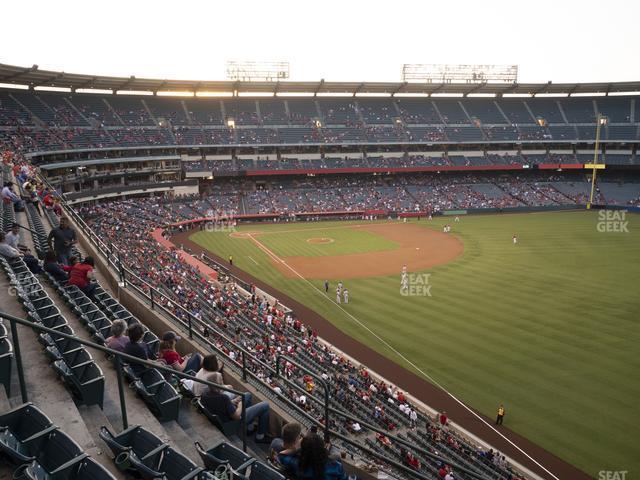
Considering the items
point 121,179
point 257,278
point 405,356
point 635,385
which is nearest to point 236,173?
point 121,179

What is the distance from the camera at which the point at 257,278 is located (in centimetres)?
3450

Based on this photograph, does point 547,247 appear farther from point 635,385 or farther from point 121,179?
point 121,179

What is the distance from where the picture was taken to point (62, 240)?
1212cm

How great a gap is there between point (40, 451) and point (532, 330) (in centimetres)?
2430

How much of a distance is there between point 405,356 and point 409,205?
158 feet

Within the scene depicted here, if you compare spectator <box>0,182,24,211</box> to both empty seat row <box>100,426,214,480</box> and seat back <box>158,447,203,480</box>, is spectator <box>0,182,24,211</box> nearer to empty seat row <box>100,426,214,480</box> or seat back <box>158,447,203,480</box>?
empty seat row <box>100,426,214,480</box>

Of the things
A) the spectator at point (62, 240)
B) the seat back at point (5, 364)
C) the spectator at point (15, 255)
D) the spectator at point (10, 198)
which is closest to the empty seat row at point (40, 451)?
the seat back at point (5, 364)

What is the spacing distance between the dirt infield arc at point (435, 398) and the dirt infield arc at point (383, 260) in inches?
319

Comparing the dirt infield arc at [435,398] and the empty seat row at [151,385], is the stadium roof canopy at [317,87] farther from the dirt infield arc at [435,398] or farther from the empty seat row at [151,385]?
the empty seat row at [151,385]

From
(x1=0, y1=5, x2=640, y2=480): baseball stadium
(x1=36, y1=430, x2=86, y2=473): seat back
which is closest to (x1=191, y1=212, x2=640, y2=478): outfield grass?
(x1=0, y1=5, x2=640, y2=480): baseball stadium

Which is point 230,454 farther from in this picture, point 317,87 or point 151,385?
point 317,87

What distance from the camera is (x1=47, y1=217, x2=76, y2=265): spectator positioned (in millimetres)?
11922

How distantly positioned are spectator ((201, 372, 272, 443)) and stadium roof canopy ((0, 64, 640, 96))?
60.3 meters

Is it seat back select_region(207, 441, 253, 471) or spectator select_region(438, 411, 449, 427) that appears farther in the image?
spectator select_region(438, 411, 449, 427)
